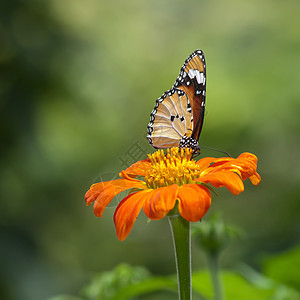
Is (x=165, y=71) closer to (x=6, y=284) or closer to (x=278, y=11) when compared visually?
(x=278, y=11)

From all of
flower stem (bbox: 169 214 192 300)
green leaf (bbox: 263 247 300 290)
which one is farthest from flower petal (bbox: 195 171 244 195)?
green leaf (bbox: 263 247 300 290)

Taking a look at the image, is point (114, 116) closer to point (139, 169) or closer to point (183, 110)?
point (183, 110)

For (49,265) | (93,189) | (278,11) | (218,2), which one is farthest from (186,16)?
(93,189)

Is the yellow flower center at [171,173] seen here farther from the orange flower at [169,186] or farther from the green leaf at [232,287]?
the green leaf at [232,287]

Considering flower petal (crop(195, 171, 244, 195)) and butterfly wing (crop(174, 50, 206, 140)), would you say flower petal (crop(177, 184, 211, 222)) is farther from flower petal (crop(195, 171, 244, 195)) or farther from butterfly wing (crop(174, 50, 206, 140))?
butterfly wing (crop(174, 50, 206, 140))

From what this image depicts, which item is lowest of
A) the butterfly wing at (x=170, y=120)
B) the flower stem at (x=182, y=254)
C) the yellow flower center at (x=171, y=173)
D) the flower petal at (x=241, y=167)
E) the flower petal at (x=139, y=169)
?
the flower stem at (x=182, y=254)

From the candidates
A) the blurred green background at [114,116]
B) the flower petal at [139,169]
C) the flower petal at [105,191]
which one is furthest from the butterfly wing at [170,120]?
the flower petal at [105,191]

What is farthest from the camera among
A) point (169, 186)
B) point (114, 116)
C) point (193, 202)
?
point (114, 116)

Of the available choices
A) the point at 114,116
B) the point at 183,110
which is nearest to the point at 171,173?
the point at 183,110
